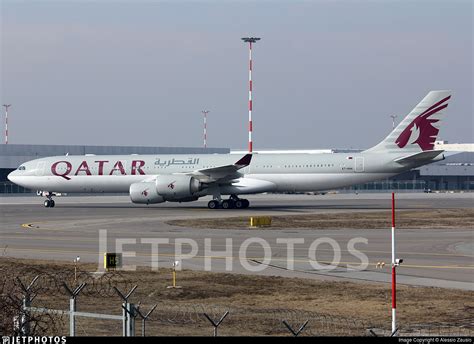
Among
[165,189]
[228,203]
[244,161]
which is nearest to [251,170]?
[244,161]

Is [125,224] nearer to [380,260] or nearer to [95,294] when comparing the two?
[380,260]

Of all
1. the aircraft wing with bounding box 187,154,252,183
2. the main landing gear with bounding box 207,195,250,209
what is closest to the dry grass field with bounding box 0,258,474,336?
the aircraft wing with bounding box 187,154,252,183

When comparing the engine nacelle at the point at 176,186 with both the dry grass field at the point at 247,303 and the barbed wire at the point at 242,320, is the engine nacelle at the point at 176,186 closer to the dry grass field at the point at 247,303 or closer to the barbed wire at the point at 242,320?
the dry grass field at the point at 247,303

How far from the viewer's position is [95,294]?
22.7m

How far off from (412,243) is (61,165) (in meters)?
37.8

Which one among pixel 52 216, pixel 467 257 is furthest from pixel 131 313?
pixel 52 216

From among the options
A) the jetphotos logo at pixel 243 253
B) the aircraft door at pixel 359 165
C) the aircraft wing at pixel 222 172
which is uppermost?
the aircraft door at pixel 359 165

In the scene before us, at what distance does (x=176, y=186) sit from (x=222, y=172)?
3.48 m

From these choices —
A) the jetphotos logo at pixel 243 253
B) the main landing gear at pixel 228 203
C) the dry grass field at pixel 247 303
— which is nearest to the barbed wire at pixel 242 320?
the dry grass field at pixel 247 303

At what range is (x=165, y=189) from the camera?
205 feet

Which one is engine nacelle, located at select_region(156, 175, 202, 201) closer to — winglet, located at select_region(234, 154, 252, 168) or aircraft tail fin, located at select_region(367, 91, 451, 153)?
winglet, located at select_region(234, 154, 252, 168)

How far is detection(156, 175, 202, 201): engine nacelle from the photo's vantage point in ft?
205

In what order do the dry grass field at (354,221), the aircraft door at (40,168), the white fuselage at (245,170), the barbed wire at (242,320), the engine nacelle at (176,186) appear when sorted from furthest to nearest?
1. the aircraft door at (40,168)
2. the white fuselage at (245,170)
3. the engine nacelle at (176,186)
4. the dry grass field at (354,221)
5. the barbed wire at (242,320)

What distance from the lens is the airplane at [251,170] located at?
63.4 metres
